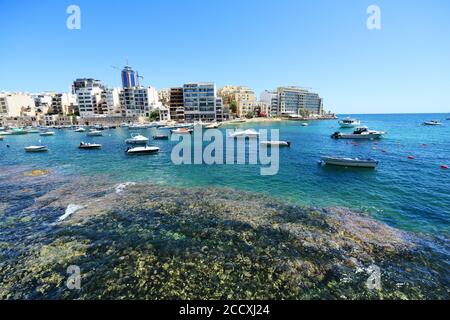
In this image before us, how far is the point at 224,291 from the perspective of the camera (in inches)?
314

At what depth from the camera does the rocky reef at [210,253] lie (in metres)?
8.09

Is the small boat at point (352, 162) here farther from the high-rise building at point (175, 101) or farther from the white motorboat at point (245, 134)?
the high-rise building at point (175, 101)

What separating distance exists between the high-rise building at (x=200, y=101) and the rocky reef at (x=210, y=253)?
362ft

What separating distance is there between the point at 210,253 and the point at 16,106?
6931 inches

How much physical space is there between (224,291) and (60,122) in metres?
158

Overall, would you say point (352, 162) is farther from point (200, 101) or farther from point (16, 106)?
point (16, 106)

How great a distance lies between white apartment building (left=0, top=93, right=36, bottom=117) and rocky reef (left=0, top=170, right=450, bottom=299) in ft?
518

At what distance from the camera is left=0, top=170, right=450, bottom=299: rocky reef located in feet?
26.6

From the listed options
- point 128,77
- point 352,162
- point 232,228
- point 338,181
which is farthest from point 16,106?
point 352,162

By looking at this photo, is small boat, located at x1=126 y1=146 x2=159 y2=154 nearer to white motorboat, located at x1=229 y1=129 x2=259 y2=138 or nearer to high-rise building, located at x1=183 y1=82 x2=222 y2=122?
white motorboat, located at x1=229 y1=129 x2=259 y2=138

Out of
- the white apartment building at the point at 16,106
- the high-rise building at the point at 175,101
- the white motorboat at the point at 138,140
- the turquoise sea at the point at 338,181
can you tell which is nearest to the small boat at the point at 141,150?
the turquoise sea at the point at 338,181

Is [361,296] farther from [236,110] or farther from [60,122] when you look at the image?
[60,122]
